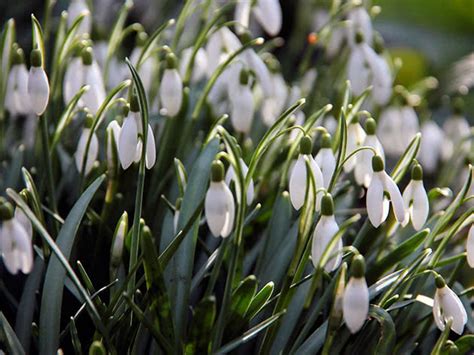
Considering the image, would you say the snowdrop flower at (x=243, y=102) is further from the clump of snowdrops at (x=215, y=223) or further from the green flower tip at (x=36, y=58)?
the green flower tip at (x=36, y=58)

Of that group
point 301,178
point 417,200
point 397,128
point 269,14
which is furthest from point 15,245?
point 397,128

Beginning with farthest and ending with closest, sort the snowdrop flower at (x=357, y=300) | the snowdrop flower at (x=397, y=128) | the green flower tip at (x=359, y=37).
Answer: the snowdrop flower at (x=397, y=128)
the green flower tip at (x=359, y=37)
the snowdrop flower at (x=357, y=300)

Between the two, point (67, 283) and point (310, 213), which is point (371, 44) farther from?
point (67, 283)

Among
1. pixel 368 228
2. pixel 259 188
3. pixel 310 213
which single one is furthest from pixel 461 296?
pixel 259 188

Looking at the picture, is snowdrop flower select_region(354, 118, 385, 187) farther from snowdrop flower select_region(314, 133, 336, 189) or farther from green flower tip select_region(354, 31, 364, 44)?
green flower tip select_region(354, 31, 364, 44)

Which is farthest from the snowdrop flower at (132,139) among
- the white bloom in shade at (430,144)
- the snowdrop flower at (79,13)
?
the white bloom in shade at (430,144)
